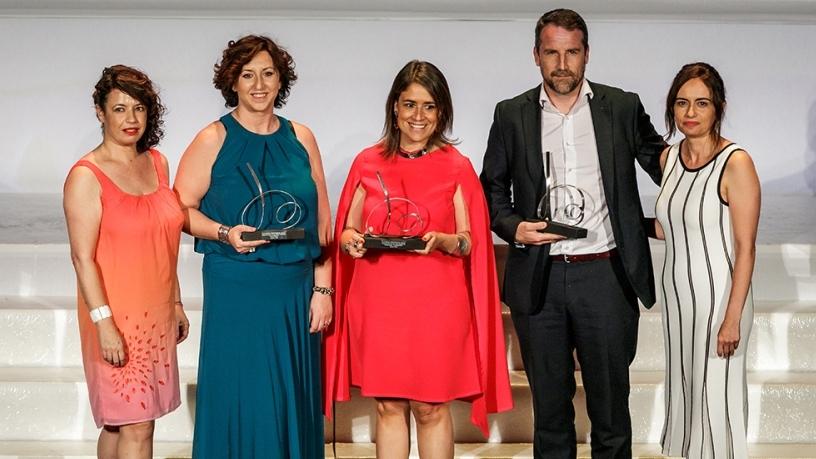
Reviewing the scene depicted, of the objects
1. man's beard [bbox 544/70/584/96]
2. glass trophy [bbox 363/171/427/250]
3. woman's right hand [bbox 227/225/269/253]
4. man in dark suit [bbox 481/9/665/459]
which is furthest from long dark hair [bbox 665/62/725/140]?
woman's right hand [bbox 227/225/269/253]

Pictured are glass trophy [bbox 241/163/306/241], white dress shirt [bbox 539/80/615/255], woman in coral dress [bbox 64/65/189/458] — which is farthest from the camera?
white dress shirt [bbox 539/80/615/255]

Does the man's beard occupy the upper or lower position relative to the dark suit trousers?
upper

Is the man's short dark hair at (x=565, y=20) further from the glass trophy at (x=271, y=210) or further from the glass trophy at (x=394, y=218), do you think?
the glass trophy at (x=271, y=210)

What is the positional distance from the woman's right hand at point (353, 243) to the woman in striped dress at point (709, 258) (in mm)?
866

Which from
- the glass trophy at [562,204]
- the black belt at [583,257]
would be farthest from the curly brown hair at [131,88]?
the black belt at [583,257]

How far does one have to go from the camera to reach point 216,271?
10.2 feet

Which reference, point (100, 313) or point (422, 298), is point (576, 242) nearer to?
point (422, 298)

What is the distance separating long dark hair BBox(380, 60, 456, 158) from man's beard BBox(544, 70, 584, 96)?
0.30 metres

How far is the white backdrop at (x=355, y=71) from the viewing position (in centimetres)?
Answer: 483

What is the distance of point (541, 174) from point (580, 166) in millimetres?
A: 115

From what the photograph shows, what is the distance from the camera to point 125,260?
9.79 feet

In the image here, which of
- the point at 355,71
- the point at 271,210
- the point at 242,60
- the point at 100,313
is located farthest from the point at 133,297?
the point at 355,71

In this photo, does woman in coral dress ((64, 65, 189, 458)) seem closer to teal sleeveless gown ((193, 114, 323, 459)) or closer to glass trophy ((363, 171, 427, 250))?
teal sleeveless gown ((193, 114, 323, 459))

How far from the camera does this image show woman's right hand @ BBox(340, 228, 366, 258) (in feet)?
9.95
